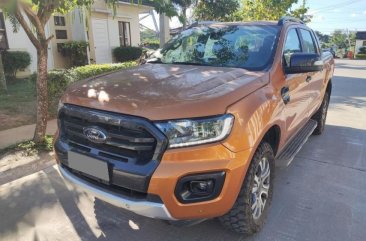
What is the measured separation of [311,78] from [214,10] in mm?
17416

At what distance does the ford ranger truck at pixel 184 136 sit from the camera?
7.79 ft

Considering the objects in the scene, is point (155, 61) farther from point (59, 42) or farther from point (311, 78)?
point (59, 42)

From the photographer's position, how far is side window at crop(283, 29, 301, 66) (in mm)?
3671

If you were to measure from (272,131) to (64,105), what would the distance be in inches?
75.0

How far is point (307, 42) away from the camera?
195 inches

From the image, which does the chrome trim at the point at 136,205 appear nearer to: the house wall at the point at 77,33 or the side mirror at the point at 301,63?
the side mirror at the point at 301,63

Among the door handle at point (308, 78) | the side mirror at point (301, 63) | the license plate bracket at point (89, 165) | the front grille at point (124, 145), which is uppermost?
the side mirror at point (301, 63)

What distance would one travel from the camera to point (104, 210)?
135 inches

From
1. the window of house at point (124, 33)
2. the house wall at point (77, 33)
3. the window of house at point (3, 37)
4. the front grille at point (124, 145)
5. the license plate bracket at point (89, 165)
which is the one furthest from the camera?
the window of house at point (124, 33)

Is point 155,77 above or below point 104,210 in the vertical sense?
above

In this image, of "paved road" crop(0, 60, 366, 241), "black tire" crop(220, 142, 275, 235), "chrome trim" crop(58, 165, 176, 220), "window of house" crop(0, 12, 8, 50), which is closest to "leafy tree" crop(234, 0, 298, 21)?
"window of house" crop(0, 12, 8, 50)

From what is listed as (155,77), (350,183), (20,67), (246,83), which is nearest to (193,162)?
(246,83)

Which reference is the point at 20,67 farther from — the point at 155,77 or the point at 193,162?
the point at 193,162

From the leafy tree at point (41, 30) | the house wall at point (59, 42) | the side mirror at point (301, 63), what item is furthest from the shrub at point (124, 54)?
the side mirror at point (301, 63)
